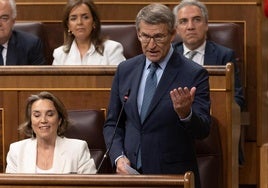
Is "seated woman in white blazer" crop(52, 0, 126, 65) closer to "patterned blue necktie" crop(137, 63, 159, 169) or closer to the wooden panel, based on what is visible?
"patterned blue necktie" crop(137, 63, 159, 169)

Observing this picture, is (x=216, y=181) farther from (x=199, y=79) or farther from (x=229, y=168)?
(x=199, y=79)

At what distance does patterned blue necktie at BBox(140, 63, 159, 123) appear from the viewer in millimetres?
1636

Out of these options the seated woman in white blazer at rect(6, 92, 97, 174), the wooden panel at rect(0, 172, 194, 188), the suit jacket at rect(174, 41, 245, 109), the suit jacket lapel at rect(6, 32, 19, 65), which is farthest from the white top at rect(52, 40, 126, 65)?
the wooden panel at rect(0, 172, 194, 188)

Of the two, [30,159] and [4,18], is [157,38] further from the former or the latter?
[4,18]

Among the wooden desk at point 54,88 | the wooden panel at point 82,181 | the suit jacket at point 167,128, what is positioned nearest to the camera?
the wooden panel at point 82,181

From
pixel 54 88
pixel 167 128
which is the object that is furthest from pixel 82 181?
pixel 54 88

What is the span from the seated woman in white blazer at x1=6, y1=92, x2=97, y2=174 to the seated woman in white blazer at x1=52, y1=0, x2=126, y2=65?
439mm

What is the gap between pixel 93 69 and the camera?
200cm

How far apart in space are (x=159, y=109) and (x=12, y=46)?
2.68ft

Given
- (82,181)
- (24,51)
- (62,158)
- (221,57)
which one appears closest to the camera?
(82,181)

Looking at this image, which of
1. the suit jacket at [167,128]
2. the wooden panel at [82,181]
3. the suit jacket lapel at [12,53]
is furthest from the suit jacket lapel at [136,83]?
the suit jacket lapel at [12,53]

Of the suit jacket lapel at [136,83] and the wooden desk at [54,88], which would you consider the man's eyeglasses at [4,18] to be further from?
the suit jacket lapel at [136,83]

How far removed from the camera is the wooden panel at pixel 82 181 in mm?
1430

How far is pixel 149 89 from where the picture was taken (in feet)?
5.40
